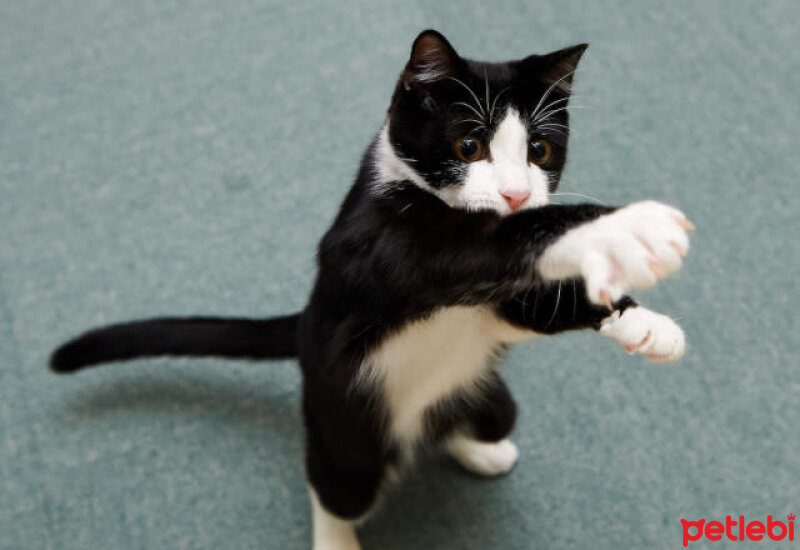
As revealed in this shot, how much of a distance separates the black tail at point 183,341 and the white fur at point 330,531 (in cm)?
25

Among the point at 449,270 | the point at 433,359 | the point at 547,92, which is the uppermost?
the point at 547,92

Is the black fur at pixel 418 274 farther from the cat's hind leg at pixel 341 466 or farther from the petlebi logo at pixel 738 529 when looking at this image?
the petlebi logo at pixel 738 529

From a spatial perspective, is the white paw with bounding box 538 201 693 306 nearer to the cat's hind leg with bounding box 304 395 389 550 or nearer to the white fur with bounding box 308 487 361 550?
the cat's hind leg with bounding box 304 395 389 550

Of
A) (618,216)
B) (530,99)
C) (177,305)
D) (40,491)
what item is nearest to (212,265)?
(177,305)

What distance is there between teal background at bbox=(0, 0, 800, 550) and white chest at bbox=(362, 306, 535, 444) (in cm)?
31

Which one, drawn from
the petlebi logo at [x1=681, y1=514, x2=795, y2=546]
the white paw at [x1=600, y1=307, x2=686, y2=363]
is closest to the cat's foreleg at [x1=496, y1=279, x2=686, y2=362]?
the white paw at [x1=600, y1=307, x2=686, y2=363]

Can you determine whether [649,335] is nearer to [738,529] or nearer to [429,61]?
[429,61]

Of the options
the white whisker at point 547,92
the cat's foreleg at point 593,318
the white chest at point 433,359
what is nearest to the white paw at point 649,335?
the cat's foreleg at point 593,318

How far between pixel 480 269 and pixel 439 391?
1.17ft

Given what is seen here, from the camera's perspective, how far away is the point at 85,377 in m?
1.51

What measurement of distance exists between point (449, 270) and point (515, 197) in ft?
0.44

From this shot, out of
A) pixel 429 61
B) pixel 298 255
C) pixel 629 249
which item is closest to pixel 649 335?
pixel 629 249

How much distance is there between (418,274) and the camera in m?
0.89

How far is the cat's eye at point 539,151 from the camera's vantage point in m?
1.01
